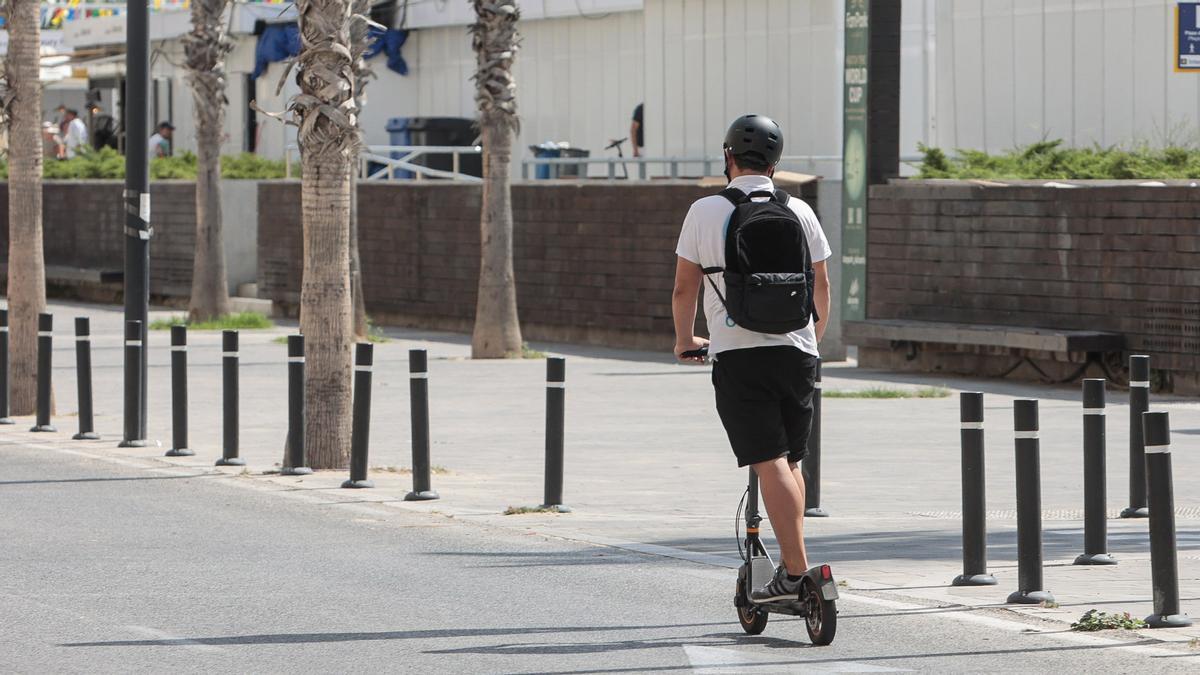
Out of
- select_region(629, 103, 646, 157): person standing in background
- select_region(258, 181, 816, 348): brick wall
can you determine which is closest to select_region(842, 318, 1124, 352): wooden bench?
select_region(258, 181, 816, 348): brick wall

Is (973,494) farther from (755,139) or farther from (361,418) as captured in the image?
(361,418)

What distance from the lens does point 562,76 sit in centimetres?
3869

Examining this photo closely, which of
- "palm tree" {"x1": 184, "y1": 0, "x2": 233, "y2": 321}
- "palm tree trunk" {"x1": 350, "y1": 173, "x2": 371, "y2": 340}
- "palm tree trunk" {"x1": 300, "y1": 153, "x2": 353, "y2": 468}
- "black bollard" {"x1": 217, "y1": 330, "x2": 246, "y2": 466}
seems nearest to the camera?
"palm tree trunk" {"x1": 300, "y1": 153, "x2": 353, "y2": 468}

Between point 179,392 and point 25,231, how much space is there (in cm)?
377

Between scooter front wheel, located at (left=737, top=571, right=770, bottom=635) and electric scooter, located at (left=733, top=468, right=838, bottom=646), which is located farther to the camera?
scooter front wheel, located at (left=737, top=571, right=770, bottom=635)

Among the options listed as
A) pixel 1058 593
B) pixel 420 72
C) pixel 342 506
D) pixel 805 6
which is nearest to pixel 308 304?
pixel 342 506

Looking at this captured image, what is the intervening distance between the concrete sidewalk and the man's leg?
1272mm

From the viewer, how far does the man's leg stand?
798 centimetres

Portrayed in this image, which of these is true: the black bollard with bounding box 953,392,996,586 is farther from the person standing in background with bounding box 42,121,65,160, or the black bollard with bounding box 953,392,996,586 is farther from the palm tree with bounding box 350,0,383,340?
the person standing in background with bounding box 42,121,65,160

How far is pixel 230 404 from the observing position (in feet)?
47.1

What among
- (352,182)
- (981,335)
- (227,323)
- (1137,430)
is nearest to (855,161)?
(981,335)

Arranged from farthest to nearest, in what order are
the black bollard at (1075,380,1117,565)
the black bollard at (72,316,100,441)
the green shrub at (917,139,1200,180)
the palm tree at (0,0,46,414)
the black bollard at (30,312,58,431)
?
1. the green shrub at (917,139,1200,180)
2. the palm tree at (0,0,46,414)
3. the black bollard at (30,312,58,431)
4. the black bollard at (72,316,100,441)
5. the black bollard at (1075,380,1117,565)

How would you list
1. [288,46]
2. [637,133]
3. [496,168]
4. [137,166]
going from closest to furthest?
[137,166] < [496,168] < [637,133] < [288,46]

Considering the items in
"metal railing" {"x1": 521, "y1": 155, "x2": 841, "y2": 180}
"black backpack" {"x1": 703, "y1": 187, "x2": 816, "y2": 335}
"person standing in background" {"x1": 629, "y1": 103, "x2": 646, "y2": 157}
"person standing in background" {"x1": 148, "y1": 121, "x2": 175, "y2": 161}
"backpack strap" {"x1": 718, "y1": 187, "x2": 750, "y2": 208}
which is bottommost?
"black backpack" {"x1": 703, "y1": 187, "x2": 816, "y2": 335}
